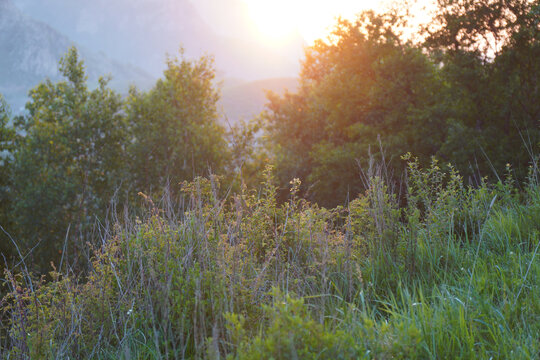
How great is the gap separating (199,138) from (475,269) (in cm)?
2172

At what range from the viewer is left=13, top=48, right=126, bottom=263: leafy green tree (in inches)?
821

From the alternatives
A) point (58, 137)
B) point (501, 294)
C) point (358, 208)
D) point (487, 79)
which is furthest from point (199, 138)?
point (501, 294)

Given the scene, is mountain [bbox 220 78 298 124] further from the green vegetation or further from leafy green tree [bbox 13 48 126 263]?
the green vegetation

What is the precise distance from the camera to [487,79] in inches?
692

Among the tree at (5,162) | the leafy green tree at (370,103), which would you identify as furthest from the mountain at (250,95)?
the leafy green tree at (370,103)

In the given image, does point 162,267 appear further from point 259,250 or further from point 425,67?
point 425,67

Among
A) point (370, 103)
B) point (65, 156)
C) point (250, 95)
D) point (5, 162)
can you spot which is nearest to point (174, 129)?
point (65, 156)

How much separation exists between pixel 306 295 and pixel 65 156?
23478 millimetres

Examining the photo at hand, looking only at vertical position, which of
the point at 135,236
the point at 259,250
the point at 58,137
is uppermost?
the point at 58,137

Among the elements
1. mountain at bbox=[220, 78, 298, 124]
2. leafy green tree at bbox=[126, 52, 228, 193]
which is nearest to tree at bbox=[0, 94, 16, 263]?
leafy green tree at bbox=[126, 52, 228, 193]

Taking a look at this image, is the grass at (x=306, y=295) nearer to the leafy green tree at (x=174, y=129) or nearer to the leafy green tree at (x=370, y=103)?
the leafy green tree at (x=370, y=103)

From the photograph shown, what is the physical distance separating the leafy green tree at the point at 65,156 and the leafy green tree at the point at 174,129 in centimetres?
126

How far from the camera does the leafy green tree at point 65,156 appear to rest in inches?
821

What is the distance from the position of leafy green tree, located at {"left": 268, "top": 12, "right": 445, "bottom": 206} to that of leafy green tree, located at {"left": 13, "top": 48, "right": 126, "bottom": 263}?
34.2 ft
